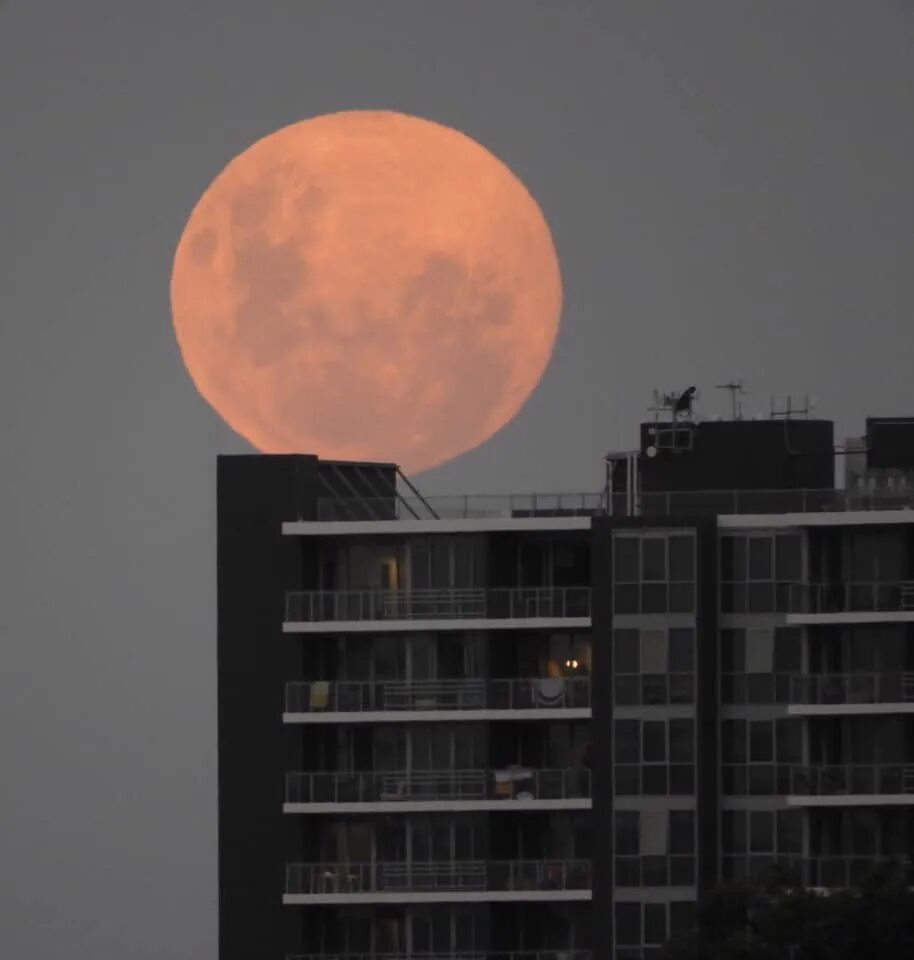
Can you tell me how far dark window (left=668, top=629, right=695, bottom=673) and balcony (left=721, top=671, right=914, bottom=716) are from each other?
152cm

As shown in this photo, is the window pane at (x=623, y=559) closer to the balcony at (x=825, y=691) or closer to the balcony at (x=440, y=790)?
the balcony at (x=825, y=691)

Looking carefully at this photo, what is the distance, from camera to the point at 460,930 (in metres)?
144

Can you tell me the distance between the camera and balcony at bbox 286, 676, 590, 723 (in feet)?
476

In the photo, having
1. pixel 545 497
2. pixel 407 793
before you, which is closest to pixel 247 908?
pixel 407 793

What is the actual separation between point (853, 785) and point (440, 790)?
10763 millimetres

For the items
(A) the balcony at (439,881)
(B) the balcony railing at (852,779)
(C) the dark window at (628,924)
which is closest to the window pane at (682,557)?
(B) the balcony railing at (852,779)

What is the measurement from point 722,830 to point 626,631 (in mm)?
5736

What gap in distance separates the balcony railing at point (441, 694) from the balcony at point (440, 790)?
173 cm

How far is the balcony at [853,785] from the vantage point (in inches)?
5674

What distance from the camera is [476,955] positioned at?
144 metres

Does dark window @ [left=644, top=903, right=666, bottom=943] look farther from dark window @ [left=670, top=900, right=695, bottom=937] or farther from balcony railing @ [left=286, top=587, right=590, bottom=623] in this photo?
balcony railing @ [left=286, top=587, right=590, bottom=623]

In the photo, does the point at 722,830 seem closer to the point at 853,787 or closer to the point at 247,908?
the point at 853,787

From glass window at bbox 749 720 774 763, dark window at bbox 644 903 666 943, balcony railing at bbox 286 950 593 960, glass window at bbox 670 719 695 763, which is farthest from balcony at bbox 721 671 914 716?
balcony railing at bbox 286 950 593 960

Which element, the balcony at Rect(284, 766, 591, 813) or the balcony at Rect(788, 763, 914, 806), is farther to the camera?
the balcony at Rect(284, 766, 591, 813)
